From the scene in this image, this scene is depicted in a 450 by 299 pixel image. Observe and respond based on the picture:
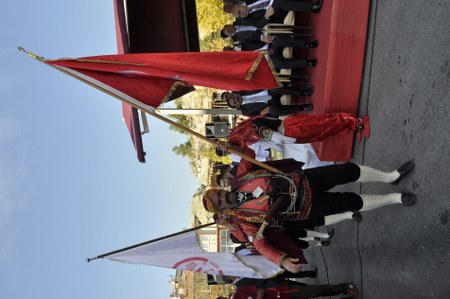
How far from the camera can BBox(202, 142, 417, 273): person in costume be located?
189 inches

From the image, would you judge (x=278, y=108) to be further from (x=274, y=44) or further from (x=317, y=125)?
(x=317, y=125)

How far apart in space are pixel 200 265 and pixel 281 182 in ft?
6.90

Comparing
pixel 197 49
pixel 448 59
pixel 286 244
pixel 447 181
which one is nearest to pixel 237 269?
pixel 286 244

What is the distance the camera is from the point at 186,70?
203 inches

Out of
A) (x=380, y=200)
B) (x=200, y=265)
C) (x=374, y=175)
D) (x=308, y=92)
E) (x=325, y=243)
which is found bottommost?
(x=325, y=243)

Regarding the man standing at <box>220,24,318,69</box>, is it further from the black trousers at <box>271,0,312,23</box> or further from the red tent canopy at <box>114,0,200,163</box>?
the red tent canopy at <box>114,0,200,163</box>

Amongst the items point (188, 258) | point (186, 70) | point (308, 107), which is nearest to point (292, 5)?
point (308, 107)

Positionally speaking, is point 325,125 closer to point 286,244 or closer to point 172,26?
point 286,244

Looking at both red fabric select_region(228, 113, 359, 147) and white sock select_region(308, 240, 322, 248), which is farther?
white sock select_region(308, 240, 322, 248)

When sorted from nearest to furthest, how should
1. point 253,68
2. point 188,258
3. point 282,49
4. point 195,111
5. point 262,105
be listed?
point 253,68, point 188,258, point 282,49, point 262,105, point 195,111

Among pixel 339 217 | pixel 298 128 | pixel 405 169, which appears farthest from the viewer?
pixel 339 217

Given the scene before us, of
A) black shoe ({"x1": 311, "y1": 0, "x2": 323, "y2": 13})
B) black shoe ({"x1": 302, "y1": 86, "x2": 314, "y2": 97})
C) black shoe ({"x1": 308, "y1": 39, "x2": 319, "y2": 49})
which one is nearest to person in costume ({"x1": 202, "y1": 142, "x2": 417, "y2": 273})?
black shoe ({"x1": 302, "y1": 86, "x2": 314, "y2": 97})

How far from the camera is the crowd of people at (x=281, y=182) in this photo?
4828 millimetres

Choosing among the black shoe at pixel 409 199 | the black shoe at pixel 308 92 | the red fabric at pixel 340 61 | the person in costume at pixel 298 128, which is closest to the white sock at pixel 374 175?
the black shoe at pixel 409 199
